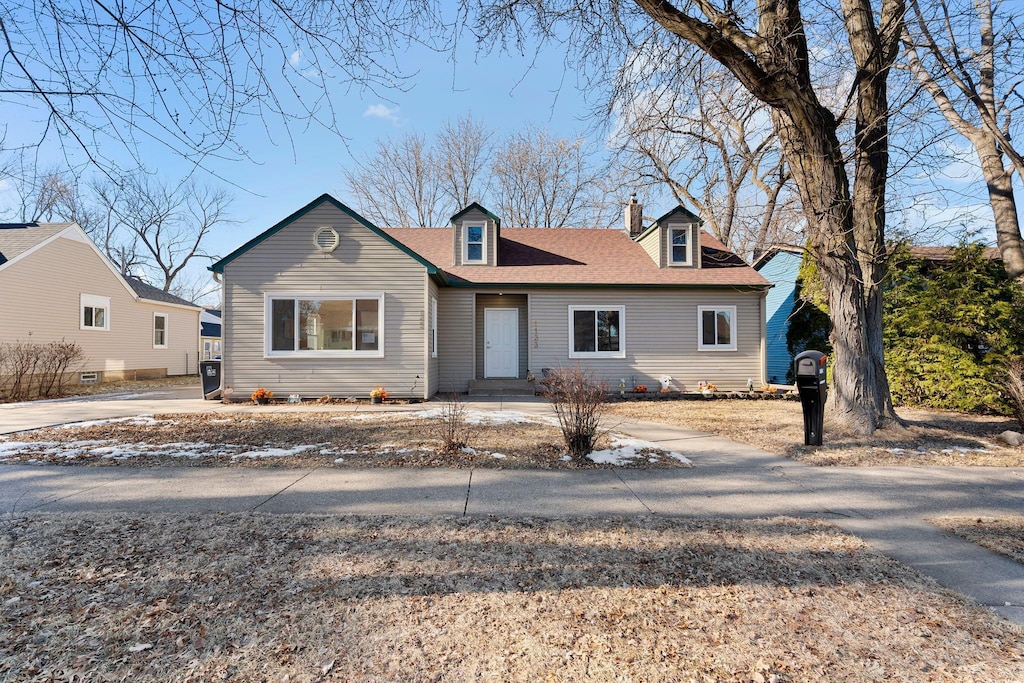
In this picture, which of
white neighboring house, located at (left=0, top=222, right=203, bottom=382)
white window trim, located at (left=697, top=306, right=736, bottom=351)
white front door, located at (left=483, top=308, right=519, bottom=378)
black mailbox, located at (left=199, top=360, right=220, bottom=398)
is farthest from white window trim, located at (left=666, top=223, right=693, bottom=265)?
white neighboring house, located at (left=0, top=222, right=203, bottom=382)

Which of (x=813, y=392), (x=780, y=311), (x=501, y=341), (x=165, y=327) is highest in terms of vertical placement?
(x=780, y=311)

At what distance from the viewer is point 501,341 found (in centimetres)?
1407

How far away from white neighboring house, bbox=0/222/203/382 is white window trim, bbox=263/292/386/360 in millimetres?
8588

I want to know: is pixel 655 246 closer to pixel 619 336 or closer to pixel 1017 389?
pixel 619 336

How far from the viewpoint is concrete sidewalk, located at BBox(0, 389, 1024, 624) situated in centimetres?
372

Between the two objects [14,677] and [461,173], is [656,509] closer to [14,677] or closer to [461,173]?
[14,677]

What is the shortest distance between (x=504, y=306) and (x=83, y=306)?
14966mm

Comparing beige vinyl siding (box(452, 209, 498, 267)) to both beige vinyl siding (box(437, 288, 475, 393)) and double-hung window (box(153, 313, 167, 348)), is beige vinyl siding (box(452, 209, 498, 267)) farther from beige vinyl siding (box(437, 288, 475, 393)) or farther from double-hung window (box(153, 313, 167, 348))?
double-hung window (box(153, 313, 167, 348))

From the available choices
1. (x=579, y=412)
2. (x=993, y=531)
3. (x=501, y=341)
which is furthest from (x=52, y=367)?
(x=993, y=531)

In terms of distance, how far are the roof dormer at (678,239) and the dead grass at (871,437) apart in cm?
533

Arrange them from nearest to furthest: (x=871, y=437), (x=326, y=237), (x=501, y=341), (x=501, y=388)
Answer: (x=871, y=437) → (x=326, y=237) → (x=501, y=388) → (x=501, y=341)

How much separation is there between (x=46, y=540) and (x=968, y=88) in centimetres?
1456

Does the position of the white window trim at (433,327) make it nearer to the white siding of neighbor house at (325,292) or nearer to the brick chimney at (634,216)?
the white siding of neighbor house at (325,292)

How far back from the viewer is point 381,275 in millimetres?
11562
